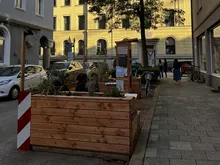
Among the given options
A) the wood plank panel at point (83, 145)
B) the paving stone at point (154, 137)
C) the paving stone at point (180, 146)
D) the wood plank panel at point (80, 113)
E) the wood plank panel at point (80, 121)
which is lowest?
the paving stone at point (154, 137)

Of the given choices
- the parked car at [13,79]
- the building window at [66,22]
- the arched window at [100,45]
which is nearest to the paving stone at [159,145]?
the parked car at [13,79]

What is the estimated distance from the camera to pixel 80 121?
393cm

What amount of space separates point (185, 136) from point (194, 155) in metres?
1.01

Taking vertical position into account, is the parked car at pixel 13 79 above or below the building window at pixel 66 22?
below

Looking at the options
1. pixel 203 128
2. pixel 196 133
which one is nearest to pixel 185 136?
pixel 196 133

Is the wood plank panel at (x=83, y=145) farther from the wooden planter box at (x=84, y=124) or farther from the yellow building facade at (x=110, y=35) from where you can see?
the yellow building facade at (x=110, y=35)

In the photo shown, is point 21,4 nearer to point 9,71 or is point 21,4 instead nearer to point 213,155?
point 9,71

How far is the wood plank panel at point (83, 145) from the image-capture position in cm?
379

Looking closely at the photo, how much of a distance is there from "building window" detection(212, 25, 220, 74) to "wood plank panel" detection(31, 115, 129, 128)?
34.6ft

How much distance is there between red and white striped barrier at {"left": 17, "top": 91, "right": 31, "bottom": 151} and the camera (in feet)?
13.8

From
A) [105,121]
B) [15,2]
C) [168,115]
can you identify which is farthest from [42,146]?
[15,2]

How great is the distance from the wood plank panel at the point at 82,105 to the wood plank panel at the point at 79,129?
0.32 m

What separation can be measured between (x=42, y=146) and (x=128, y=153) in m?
1.55

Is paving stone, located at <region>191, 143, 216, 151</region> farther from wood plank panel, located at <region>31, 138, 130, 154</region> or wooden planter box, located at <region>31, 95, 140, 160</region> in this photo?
wood plank panel, located at <region>31, 138, 130, 154</region>
